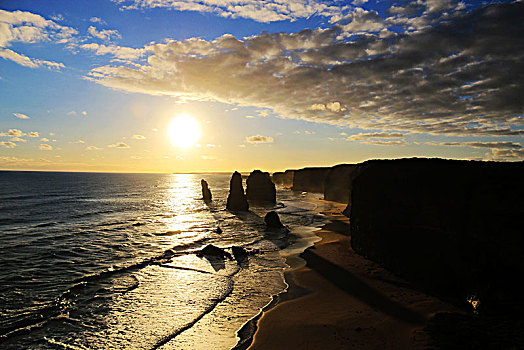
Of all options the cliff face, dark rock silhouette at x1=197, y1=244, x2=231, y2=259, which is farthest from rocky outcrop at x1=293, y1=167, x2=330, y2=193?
the cliff face

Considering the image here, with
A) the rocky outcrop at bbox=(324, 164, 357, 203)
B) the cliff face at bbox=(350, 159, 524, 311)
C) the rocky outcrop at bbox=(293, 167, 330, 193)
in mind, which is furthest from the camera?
the rocky outcrop at bbox=(293, 167, 330, 193)

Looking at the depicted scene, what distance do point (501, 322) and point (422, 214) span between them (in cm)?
626

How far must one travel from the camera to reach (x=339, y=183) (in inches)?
2613

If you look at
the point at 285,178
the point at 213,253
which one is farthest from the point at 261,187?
the point at 285,178

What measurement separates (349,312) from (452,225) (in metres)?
6.41

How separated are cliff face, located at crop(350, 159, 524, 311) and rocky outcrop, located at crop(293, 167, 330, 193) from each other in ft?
281

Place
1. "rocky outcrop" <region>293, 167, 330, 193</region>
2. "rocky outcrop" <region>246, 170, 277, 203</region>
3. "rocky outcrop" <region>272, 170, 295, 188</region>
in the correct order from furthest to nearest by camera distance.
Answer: "rocky outcrop" <region>272, 170, 295, 188</region> → "rocky outcrop" <region>293, 167, 330, 193</region> → "rocky outcrop" <region>246, 170, 277, 203</region>

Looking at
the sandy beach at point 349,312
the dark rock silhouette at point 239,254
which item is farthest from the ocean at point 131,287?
the sandy beach at point 349,312

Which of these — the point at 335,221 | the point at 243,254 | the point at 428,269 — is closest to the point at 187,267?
the point at 243,254

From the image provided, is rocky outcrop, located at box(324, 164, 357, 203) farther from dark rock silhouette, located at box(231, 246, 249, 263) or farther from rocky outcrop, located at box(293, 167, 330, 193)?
dark rock silhouette, located at box(231, 246, 249, 263)

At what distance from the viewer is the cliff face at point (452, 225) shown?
1066cm

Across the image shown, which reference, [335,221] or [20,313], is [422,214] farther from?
[335,221]

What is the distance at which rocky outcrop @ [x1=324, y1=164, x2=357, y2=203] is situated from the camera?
209 ft

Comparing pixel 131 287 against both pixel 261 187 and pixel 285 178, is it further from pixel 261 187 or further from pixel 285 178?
pixel 285 178
